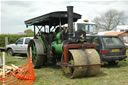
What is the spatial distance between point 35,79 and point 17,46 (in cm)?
738

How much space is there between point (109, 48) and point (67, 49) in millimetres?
2468

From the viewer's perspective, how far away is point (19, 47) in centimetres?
1274

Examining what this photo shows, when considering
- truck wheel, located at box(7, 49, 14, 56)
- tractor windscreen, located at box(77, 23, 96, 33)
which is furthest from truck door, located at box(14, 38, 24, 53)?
tractor windscreen, located at box(77, 23, 96, 33)

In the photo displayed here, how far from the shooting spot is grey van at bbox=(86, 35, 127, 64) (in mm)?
7590

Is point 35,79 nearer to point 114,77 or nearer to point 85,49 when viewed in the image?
point 85,49

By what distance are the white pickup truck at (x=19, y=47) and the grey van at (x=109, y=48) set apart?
19.2 ft

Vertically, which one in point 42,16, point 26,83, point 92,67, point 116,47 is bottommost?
point 26,83

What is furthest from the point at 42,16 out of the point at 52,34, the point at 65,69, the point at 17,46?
the point at 17,46

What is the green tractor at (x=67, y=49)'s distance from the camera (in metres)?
5.62

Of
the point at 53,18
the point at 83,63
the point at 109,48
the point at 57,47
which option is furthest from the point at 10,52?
the point at 83,63

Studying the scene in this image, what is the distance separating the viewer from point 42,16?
745 cm

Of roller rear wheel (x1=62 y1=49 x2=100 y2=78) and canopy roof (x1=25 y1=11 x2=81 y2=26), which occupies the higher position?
canopy roof (x1=25 y1=11 x2=81 y2=26)

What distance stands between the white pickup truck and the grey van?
5865mm

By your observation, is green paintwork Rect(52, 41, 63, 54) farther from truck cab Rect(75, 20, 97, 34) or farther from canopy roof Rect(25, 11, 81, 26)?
truck cab Rect(75, 20, 97, 34)
